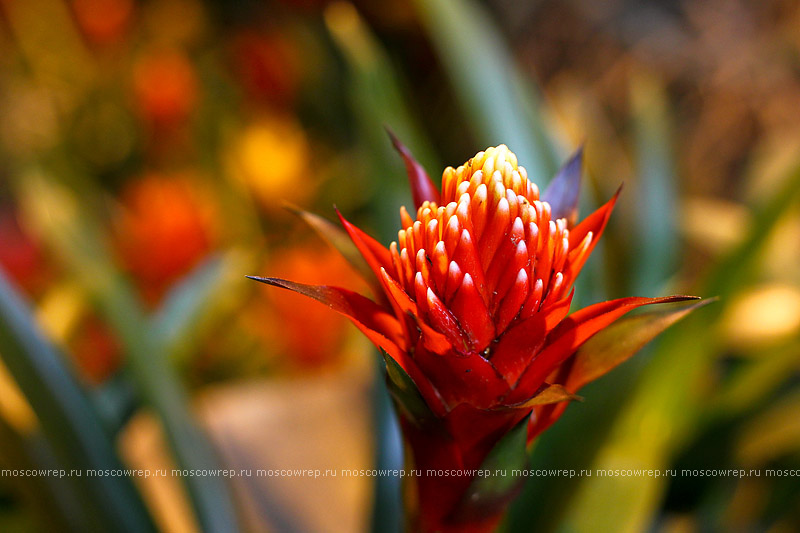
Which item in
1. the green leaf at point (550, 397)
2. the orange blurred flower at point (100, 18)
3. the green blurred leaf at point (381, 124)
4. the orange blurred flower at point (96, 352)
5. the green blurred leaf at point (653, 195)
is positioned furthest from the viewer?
the orange blurred flower at point (100, 18)

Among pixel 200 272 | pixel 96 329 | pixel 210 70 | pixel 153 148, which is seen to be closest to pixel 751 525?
pixel 200 272

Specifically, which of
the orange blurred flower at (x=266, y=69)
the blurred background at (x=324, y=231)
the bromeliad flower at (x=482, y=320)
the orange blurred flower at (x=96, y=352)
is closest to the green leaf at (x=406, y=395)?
the bromeliad flower at (x=482, y=320)

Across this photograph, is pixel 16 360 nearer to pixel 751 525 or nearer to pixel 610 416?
pixel 610 416

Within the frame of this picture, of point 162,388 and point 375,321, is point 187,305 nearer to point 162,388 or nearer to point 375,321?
point 162,388

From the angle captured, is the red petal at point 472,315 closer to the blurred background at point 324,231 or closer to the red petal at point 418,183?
the red petal at point 418,183

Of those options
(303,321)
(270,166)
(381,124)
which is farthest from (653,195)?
(270,166)
